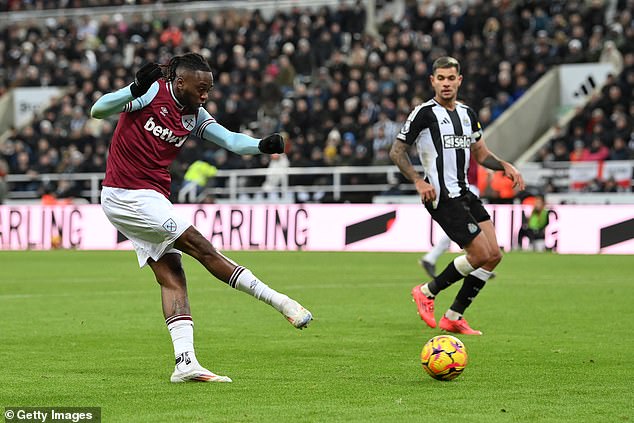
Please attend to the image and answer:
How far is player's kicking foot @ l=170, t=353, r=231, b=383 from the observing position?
8086 mm

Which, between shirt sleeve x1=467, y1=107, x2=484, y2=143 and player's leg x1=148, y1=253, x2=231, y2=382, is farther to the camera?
shirt sleeve x1=467, y1=107, x2=484, y2=143

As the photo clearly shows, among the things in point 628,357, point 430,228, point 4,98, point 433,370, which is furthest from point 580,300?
point 4,98

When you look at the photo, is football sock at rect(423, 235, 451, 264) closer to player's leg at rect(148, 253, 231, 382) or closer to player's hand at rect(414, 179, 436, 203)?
player's hand at rect(414, 179, 436, 203)

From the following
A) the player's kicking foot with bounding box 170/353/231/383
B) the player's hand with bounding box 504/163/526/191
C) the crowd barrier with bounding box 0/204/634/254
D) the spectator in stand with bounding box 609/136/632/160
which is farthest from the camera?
the spectator in stand with bounding box 609/136/632/160

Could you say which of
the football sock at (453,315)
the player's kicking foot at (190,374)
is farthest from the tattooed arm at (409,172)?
the player's kicking foot at (190,374)

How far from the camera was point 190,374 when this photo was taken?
318 inches

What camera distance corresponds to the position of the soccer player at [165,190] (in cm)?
834

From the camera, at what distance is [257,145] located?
870 cm

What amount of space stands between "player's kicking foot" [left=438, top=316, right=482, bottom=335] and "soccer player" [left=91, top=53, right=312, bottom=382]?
346 centimetres

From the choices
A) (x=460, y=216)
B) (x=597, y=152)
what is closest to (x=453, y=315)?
(x=460, y=216)

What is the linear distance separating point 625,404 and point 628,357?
7.99 feet

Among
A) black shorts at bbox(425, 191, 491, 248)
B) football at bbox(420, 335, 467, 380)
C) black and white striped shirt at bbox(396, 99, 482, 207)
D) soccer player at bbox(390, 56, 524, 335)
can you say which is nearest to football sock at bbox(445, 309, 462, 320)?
soccer player at bbox(390, 56, 524, 335)

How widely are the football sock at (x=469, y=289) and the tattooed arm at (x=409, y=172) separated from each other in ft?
3.08

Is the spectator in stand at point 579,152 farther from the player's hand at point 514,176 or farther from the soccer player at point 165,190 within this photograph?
the soccer player at point 165,190
